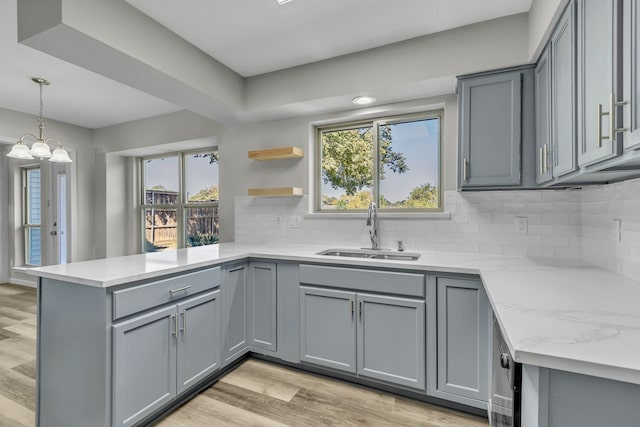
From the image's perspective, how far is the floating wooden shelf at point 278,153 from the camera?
2.90 metres

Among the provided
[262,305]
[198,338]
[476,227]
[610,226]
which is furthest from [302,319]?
[610,226]

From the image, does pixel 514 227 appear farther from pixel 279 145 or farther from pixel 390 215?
pixel 279 145

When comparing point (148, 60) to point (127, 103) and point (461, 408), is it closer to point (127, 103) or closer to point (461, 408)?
point (127, 103)

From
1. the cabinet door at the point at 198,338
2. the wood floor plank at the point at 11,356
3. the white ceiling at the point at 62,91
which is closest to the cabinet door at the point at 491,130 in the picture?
the cabinet door at the point at 198,338

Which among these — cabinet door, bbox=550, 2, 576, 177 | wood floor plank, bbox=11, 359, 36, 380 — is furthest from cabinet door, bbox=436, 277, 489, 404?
wood floor plank, bbox=11, 359, 36, 380

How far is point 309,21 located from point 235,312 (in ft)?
7.01

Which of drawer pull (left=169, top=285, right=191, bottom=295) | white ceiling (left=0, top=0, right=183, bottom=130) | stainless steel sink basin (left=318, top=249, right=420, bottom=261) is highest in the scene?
white ceiling (left=0, top=0, right=183, bottom=130)

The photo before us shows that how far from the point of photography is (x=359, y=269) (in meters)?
2.11

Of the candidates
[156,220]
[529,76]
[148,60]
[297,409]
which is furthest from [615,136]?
[156,220]

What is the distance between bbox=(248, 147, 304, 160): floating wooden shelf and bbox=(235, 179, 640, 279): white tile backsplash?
0.42m

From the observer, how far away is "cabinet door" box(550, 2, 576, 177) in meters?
1.36

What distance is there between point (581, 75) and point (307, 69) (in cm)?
193

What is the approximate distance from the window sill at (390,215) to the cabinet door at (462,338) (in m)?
0.75

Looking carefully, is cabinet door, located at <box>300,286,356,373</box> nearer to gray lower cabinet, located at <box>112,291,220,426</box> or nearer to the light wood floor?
the light wood floor
